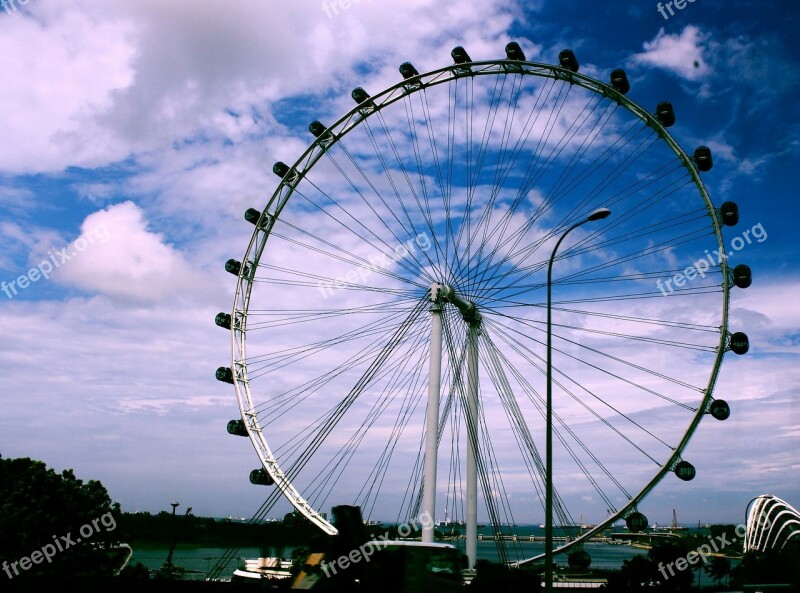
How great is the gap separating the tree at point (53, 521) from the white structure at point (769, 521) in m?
63.1

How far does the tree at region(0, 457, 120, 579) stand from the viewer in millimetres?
35094

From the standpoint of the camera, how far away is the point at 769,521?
2992 inches

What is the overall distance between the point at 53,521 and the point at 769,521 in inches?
2911

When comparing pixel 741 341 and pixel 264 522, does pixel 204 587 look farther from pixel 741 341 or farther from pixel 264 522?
pixel 741 341

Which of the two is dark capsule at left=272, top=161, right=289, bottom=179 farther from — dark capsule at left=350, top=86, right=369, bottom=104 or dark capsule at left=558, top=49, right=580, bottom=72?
dark capsule at left=558, top=49, right=580, bottom=72

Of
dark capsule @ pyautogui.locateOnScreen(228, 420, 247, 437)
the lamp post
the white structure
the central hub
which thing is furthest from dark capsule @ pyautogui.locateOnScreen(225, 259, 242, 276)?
the white structure

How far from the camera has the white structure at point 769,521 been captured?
71588mm

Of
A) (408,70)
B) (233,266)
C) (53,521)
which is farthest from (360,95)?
(53,521)

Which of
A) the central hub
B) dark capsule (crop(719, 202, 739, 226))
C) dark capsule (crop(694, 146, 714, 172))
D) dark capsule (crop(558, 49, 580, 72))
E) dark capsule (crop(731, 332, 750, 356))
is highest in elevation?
dark capsule (crop(558, 49, 580, 72))

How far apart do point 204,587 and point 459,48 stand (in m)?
22.1

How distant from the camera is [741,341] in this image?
21688mm

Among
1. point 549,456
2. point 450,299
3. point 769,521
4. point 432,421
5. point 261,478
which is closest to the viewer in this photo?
point 549,456

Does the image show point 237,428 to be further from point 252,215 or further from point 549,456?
point 549,456

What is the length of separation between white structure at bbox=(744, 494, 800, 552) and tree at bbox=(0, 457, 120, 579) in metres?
63.1
